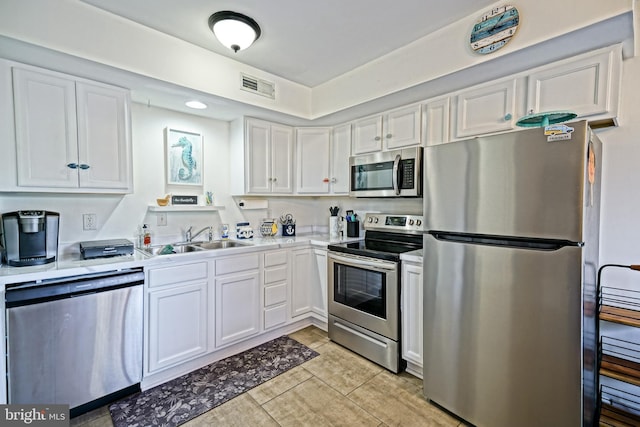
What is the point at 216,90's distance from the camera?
242cm

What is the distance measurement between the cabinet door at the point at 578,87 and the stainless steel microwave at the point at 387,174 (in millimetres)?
841

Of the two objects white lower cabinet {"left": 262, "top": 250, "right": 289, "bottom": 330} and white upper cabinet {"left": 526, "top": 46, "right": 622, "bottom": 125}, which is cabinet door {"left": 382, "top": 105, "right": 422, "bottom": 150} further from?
white lower cabinet {"left": 262, "top": 250, "right": 289, "bottom": 330}

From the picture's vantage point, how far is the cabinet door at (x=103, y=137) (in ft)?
6.77

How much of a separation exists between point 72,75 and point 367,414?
3.01m

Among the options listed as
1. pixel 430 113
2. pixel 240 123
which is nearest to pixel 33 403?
pixel 240 123

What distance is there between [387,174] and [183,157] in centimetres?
198

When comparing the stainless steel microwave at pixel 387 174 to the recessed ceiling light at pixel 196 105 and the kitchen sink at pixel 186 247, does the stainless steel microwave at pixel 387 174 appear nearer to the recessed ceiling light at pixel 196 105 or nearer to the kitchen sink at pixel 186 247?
the kitchen sink at pixel 186 247

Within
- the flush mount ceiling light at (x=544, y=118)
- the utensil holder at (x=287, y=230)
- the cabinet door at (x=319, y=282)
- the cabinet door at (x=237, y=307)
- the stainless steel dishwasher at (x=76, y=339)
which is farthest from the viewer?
the utensil holder at (x=287, y=230)

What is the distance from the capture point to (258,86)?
2691mm

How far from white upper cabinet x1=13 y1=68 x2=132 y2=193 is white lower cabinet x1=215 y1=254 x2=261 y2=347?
3.40 feet

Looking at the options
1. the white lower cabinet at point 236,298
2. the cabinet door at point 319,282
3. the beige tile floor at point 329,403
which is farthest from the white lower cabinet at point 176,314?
the cabinet door at point 319,282

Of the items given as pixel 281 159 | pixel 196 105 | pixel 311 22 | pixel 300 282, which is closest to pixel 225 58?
pixel 196 105

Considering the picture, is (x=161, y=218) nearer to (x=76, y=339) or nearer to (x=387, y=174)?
(x=76, y=339)

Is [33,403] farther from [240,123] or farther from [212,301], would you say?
[240,123]
